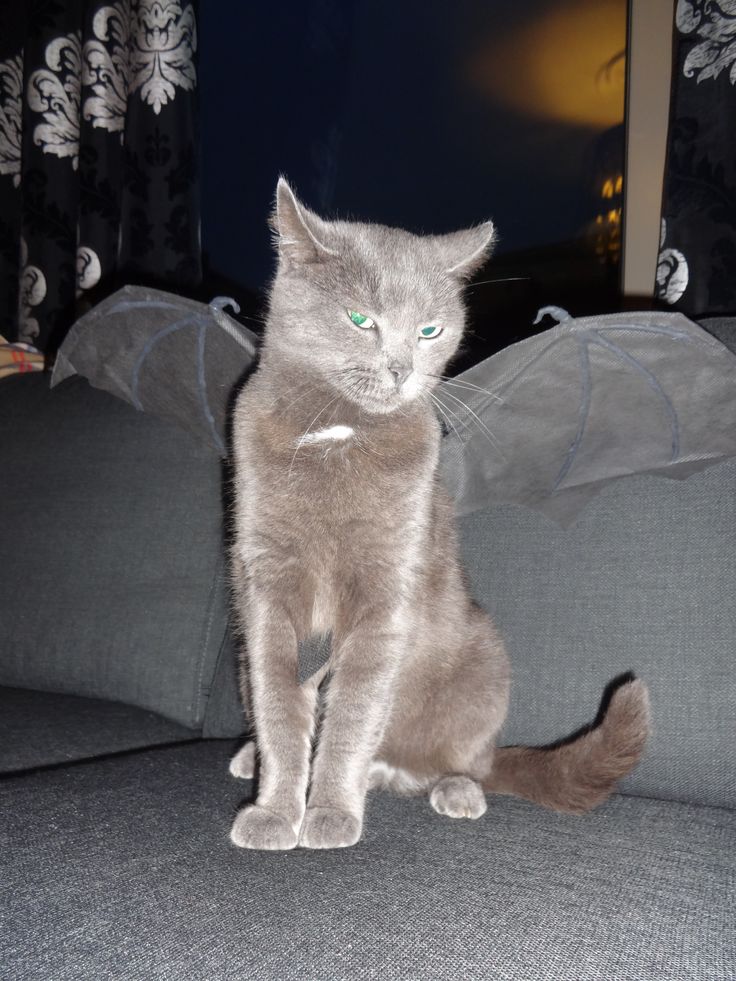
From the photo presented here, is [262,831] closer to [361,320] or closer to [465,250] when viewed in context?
[361,320]

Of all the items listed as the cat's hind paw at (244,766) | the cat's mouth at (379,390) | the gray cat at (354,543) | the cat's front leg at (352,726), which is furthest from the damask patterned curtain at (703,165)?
the cat's hind paw at (244,766)

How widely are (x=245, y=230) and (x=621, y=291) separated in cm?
138

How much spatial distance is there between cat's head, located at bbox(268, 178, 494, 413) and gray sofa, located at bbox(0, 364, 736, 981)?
45 centimetres

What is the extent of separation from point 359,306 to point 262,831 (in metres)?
0.69

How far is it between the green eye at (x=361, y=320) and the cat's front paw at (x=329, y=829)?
0.65 m

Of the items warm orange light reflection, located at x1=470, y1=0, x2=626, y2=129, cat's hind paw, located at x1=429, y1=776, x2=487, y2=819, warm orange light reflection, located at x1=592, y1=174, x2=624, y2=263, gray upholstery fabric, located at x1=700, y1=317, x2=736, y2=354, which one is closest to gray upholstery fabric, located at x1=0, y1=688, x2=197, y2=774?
cat's hind paw, located at x1=429, y1=776, x2=487, y2=819

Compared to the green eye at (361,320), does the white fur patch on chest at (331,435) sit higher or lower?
lower

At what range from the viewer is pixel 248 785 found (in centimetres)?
115

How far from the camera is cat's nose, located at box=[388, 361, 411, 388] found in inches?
41.7

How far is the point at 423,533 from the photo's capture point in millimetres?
1096

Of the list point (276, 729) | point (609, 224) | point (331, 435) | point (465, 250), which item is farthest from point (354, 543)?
point (609, 224)

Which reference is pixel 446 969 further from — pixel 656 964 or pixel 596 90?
pixel 596 90

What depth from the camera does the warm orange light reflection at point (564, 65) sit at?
221 cm

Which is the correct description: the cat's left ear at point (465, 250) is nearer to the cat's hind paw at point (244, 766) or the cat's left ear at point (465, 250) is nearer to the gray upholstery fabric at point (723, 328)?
the gray upholstery fabric at point (723, 328)
